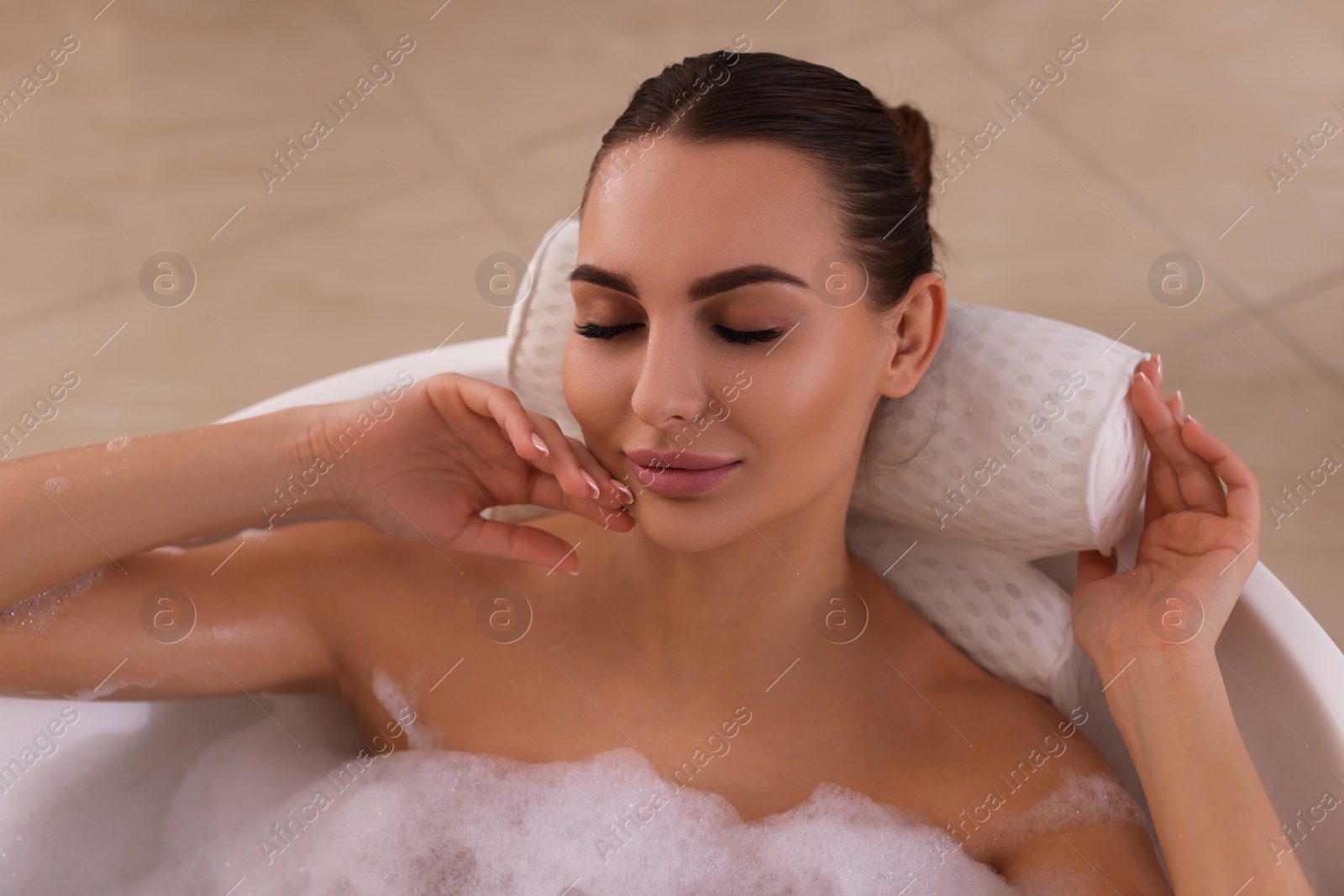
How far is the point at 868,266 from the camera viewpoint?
51.4 inches

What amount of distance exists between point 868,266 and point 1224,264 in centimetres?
225

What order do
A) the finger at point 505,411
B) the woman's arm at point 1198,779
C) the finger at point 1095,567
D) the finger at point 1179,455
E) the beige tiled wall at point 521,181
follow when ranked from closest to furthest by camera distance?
the woman's arm at point 1198,779
the finger at point 505,411
the finger at point 1179,455
the finger at point 1095,567
the beige tiled wall at point 521,181

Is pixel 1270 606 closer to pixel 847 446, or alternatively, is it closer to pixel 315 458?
pixel 847 446

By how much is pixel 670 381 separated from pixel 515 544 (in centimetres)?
37

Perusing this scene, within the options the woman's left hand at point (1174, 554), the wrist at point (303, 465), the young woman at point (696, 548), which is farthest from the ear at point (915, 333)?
the wrist at point (303, 465)

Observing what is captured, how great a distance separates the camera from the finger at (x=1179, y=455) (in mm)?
1402

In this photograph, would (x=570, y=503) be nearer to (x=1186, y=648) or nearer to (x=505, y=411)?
(x=505, y=411)

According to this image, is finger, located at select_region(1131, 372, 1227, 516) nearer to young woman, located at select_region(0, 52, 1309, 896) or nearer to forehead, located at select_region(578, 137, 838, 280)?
young woman, located at select_region(0, 52, 1309, 896)

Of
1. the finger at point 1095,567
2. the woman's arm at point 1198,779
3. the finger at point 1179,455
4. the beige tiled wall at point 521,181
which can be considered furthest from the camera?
the beige tiled wall at point 521,181

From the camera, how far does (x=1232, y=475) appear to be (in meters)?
1.36

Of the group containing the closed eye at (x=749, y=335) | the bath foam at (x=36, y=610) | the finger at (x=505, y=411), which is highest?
the bath foam at (x=36, y=610)

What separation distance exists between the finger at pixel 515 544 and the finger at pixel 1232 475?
0.72 metres

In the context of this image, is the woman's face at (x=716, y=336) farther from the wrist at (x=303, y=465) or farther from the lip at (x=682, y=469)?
the wrist at (x=303, y=465)

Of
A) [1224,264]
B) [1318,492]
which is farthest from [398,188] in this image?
[1318,492]
